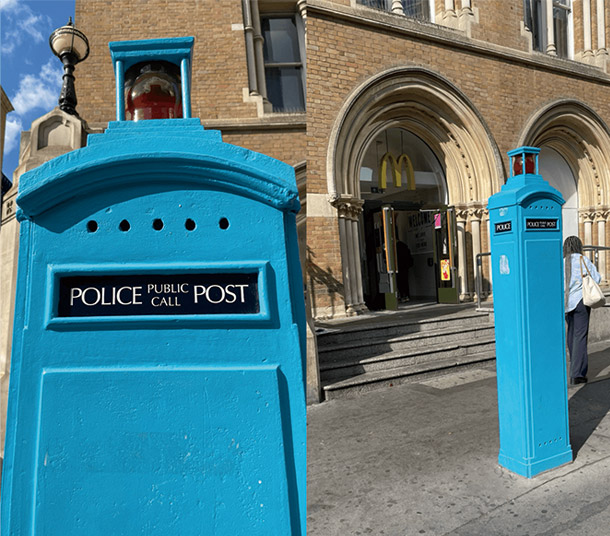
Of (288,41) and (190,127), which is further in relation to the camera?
(288,41)

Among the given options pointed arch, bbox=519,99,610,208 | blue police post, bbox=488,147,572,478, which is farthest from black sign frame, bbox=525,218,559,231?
pointed arch, bbox=519,99,610,208

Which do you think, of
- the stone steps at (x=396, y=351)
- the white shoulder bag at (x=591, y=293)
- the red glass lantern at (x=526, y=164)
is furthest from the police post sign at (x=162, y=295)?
the white shoulder bag at (x=591, y=293)

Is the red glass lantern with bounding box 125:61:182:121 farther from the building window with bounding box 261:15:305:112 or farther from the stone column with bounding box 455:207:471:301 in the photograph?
the stone column with bounding box 455:207:471:301

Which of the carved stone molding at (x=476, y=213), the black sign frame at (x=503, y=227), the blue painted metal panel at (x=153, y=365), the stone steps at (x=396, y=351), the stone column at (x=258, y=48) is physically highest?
the stone column at (x=258, y=48)

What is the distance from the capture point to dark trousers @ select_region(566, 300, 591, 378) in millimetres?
5996

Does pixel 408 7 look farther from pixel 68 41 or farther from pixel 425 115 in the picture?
pixel 68 41

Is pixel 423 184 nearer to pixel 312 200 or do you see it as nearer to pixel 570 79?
pixel 312 200

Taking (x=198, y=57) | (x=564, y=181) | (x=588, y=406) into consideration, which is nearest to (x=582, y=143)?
(x=564, y=181)

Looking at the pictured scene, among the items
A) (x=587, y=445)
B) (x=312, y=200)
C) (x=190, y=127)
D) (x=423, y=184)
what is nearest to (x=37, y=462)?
(x=190, y=127)

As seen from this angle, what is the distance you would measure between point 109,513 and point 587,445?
4206 mm

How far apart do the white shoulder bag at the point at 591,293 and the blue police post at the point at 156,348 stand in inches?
231

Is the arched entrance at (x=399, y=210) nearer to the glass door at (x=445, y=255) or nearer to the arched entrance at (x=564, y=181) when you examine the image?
the glass door at (x=445, y=255)

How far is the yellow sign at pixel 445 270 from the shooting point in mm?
11188

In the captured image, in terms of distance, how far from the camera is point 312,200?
9.27m
